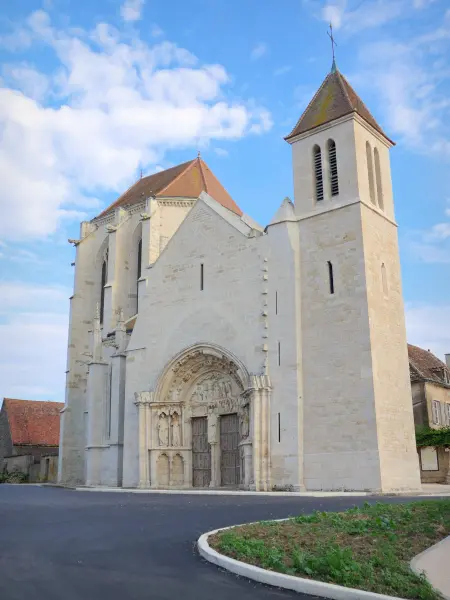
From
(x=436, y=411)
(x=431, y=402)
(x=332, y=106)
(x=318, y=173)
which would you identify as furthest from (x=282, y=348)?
(x=436, y=411)

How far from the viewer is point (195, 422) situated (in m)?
24.8

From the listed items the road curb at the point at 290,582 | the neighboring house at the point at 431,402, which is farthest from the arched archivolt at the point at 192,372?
the road curb at the point at 290,582

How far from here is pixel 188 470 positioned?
2430 cm

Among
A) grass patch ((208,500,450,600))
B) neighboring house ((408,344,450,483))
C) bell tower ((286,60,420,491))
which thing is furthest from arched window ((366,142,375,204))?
grass patch ((208,500,450,600))

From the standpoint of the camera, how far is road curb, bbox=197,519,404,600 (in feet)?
16.3

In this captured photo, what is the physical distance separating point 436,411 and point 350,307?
45.7 ft

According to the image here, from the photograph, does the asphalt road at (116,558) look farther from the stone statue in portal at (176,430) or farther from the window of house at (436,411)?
the window of house at (436,411)

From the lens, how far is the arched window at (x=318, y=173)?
23000 mm

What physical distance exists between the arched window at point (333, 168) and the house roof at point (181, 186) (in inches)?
460

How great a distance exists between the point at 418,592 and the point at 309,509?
6.97m

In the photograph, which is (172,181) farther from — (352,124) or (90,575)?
(90,575)

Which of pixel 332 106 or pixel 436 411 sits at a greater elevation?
pixel 332 106

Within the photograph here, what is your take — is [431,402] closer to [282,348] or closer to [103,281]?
[282,348]

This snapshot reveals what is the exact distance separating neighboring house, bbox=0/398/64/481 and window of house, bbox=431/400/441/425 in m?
24.2
